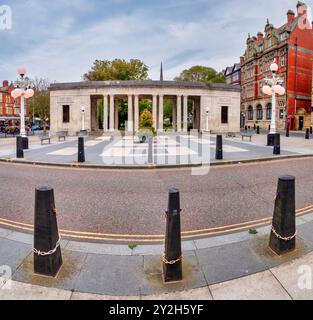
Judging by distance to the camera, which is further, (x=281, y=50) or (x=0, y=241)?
(x=281, y=50)

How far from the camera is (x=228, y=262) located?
13.4 feet

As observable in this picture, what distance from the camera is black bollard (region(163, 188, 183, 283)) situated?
363 cm

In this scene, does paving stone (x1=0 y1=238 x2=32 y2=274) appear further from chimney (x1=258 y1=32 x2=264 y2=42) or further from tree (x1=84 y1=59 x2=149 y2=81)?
chimney (x1=258 y1=32 x2=264 y2=42)

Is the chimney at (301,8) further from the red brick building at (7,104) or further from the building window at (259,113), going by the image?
the red brick building at (7,104)

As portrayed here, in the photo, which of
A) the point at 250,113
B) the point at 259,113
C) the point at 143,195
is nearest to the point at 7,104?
the point at 250,113

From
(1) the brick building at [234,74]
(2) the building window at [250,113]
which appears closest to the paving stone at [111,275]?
(2) the building window at [250,113]

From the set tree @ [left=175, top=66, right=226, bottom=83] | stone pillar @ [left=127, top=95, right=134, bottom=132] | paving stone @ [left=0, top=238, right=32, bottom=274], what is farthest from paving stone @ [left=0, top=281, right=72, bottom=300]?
tree @ [left=175, top=66, right=226, bottom=83]

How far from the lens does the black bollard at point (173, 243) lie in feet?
11.9

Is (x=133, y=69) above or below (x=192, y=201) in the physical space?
above

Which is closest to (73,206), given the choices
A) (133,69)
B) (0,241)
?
(0,241)
